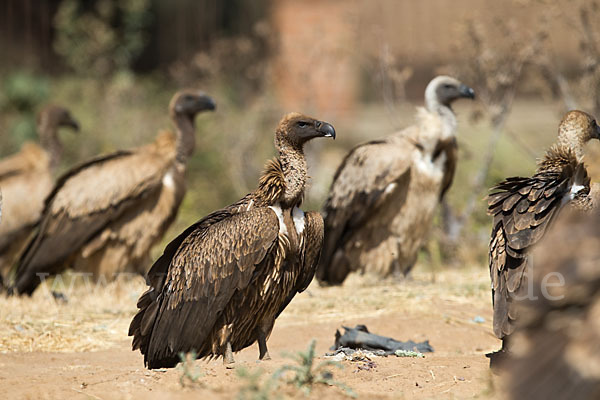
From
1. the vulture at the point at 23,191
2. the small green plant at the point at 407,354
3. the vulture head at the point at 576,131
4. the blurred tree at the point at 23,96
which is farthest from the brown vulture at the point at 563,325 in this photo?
the blurred tree at the point at 23,96

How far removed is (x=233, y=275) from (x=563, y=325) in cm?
295

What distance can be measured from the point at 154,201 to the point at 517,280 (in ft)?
16.4

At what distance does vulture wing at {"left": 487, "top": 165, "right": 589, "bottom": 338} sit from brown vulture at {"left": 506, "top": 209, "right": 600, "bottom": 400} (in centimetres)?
178

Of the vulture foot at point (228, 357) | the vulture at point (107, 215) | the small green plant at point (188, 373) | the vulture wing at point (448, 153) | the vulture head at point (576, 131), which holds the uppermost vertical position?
the vulture head at point (576, 131)

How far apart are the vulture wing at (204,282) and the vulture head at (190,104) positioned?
430 cm

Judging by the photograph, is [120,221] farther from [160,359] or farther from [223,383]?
[223,383]

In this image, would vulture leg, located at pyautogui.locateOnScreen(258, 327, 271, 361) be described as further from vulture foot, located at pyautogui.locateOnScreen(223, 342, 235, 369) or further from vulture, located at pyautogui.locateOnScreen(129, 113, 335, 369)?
vulture foot, located at pyautogui.locateOnScreen(223, 342, 235, 369)

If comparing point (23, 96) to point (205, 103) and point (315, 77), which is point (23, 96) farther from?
point (205, 103)

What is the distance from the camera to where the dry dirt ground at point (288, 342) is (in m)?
4.73

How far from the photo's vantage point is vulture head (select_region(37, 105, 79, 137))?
10938 mm

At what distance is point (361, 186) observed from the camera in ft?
29.3

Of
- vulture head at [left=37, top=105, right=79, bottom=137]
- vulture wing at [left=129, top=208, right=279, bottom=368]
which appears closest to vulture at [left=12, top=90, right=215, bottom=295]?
vulture head at [left=37, top=105, right=79, bottom=137]

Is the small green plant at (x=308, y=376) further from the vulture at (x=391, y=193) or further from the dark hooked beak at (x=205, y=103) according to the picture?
the dark hooked beak at (x=205, y=103)

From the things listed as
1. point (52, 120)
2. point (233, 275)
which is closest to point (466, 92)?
point (233, 275)
